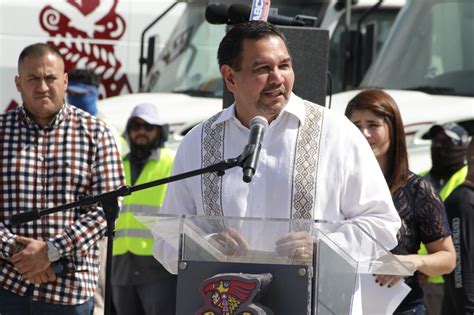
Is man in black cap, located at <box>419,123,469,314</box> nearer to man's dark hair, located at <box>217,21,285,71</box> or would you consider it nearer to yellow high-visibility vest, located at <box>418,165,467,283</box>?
yellow high-visibility vest, located at <box>418,165,467,283</box>

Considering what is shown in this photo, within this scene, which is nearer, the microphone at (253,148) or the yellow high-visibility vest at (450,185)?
the microphone at (253,148)

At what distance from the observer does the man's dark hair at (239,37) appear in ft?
16.7

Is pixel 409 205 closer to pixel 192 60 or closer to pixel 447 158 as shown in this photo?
pixel 447 158

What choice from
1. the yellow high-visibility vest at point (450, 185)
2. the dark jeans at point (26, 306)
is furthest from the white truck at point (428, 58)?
the dark jeans at point (26, 306)

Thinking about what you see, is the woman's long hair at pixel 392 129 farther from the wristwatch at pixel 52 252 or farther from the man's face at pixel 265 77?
the wristwatch at pixel 52 252

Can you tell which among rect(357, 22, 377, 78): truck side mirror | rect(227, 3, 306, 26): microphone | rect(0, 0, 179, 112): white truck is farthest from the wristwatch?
rect(0, 0, 179, 112): white truck

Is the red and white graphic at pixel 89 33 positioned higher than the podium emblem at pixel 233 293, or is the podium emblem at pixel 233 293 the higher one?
the red and white graphic at pixel 89 33

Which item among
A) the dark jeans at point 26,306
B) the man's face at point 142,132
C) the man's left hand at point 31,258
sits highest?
the man's face at point 142,132

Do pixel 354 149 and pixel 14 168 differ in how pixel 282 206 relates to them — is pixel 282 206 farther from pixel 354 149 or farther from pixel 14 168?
pixel 14 168

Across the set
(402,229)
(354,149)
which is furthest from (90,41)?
(354,149)

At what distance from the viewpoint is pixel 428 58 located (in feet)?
38.6

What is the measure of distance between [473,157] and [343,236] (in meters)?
3.42

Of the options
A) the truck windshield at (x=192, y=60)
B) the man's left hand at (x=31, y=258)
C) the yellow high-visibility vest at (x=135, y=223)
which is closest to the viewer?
the man's left hand at (x=31, y=258)

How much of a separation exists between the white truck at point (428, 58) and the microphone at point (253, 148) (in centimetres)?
646
